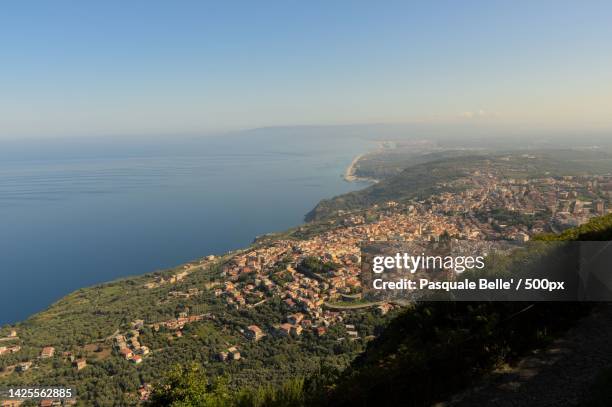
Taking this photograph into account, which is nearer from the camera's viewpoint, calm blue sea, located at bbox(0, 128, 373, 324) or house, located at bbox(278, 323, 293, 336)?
house, located at bbox(278, 323, 293, 336)

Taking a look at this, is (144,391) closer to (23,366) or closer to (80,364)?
(80,364)

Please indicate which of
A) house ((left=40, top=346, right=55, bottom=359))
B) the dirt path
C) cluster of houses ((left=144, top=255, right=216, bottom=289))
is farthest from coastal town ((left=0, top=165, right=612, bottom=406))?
the dirt path

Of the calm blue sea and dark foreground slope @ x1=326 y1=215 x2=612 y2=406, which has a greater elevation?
dark foreground slope @ x1=326 y1=215 x2=612 y2=406

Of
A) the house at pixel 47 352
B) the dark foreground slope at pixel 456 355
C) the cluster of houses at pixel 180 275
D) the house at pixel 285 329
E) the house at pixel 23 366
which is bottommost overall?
the cluster of houses at pixel 180 275

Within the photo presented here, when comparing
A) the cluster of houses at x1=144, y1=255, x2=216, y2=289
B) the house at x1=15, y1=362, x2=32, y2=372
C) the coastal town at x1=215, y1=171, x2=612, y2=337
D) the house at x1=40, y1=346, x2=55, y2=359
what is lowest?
the cluster of houses at x1=144, y1=255, x2=216, y2=289

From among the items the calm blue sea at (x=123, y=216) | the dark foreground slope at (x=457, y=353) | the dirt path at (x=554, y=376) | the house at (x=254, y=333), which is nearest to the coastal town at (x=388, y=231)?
the house at (x=254, y=333)

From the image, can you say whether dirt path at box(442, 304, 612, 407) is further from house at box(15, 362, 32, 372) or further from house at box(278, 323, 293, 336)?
house at box(15, 362, 32, 372)

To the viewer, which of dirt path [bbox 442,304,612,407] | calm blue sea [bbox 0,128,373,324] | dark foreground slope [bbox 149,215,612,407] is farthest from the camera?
calm blue sea [bbox 0,128,373,324]

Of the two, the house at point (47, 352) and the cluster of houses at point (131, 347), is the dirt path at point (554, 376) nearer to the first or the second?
the cluster of houses at point (131, 347)

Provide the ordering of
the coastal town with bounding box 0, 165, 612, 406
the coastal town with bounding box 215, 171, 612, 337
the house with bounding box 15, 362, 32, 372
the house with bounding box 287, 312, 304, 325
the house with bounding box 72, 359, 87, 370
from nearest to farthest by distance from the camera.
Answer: the house with bounding box 72, 359, 87, 370 → the house with bounding box 15, 362, 32, 372 → the coastal town with bounding box 0, 165, 612, 406 → the house with bounding box 287, 312, 304, 325 → the coastal town with bounding box 215, 171, 612, 337
